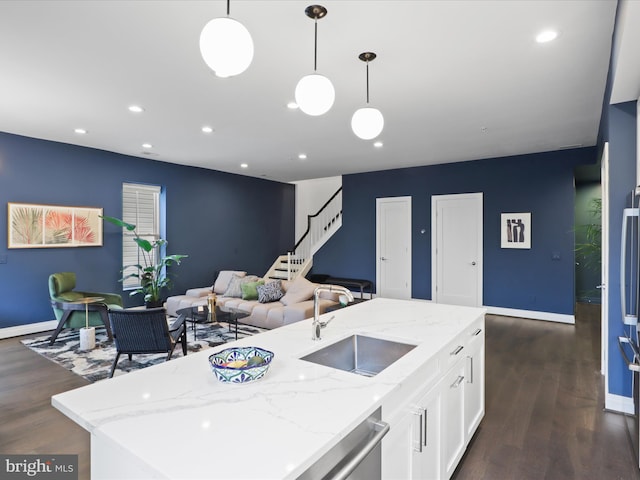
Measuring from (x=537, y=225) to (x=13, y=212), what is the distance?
8325mm

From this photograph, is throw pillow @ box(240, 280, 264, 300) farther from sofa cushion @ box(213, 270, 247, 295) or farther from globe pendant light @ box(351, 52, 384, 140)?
globe pendant light @ box(351, 52, 384, 140)

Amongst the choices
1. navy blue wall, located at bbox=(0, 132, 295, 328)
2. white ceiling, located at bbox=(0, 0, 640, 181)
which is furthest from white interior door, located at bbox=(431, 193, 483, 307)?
navy blue wall, located at bbox=(0, 132, 295, 328)

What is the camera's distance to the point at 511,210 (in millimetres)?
6594

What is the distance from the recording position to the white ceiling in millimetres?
2395

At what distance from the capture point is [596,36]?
263cm

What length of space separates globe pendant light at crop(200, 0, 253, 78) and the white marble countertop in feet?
4.38

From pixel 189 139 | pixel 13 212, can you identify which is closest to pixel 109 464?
pixel 189 139

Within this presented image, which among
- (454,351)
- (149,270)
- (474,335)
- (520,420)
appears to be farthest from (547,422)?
(149,270)

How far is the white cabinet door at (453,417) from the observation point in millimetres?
1929

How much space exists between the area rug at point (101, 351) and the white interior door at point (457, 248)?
12.8ft

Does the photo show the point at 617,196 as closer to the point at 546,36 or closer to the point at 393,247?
the point at 546,36

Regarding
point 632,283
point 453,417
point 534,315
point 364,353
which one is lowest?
point 534,315

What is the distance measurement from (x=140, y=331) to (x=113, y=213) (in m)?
3.58

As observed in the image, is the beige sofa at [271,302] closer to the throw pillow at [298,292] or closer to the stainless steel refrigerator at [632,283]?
the throw pillow at [298,292]
